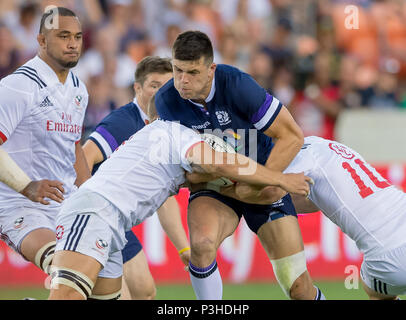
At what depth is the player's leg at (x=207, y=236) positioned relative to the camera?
209 inches

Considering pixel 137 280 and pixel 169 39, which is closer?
pixel 137 280

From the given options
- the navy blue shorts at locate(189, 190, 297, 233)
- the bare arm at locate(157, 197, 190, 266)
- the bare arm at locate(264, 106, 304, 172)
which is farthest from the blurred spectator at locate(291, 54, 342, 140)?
the bare arm at locate(264, 106, 304, 172)

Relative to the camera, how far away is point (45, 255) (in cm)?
512

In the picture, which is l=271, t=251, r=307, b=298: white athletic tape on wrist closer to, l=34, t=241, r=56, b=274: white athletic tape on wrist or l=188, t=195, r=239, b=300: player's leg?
l=188, t=195, r=239, b=300: player's leg

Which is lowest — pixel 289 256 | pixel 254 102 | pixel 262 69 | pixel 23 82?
pixel 289 256

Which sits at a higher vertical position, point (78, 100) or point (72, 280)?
point (78, 100)

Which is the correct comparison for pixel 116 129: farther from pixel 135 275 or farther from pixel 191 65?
pixel 191 65

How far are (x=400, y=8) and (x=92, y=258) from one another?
10.1 meters

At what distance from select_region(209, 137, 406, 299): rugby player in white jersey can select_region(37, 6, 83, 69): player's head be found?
1.54 meters

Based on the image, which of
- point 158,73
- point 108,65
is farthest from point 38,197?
point 108,65

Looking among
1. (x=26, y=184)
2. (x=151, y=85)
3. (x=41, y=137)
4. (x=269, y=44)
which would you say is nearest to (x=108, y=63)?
(x=269, y=44)

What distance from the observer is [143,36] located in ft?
38.4

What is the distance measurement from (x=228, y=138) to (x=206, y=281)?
3.68 ft

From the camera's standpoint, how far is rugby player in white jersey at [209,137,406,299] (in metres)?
5.33
